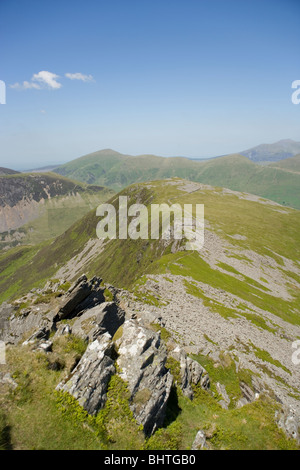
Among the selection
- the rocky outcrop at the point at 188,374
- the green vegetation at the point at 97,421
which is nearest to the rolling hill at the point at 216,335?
the green vegetation at the point at 97,421

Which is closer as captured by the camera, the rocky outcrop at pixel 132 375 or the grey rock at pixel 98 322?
the rocky outcrop at pixel 132 375

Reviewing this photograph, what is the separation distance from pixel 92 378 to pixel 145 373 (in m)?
4.16

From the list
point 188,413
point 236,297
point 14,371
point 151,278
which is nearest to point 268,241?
point 236,297

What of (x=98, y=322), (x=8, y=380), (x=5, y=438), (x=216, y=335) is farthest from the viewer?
(x=216, y=335)

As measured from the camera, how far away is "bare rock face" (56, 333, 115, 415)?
15.6 meters

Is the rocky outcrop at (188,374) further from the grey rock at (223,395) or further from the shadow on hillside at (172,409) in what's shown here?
the grey rock at (223,395)

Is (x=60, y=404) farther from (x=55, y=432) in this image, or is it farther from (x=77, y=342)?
(x=77, y=342)

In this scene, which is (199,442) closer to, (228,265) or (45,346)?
(45,346)

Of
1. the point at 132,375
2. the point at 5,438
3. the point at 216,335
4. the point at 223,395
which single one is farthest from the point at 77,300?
the point at 216,335

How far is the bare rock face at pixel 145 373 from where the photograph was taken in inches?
637

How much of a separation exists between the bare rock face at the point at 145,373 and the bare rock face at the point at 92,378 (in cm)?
146

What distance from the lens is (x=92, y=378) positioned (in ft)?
54.6
